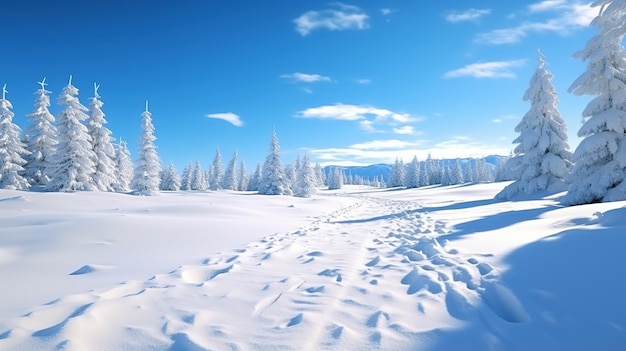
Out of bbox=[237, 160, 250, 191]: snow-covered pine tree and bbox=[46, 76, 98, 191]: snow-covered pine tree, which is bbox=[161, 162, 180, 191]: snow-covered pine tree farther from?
bbox=[46, 76, 98, 191]: snow-covered pine tree

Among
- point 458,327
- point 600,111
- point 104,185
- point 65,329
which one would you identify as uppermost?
point 600,111

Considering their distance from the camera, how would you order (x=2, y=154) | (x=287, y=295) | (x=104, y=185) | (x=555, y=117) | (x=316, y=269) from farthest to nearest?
(x=104, y=185), (x=2, y=154), (x=555, y=117), (x=316, y=269), (x=287, y=295)

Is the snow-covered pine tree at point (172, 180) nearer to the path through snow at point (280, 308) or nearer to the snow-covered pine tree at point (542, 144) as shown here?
the snow-covered pine tree at point (542, 144)

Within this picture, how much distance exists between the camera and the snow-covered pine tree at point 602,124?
43.8ft

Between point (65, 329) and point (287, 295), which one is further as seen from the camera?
point (287, 295)

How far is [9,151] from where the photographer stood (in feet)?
92.2

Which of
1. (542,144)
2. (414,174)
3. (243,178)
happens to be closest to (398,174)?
(414,174)

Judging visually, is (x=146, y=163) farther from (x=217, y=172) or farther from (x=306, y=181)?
(x=217, y=172)

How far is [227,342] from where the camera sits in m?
2.83

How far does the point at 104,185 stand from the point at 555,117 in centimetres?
3818

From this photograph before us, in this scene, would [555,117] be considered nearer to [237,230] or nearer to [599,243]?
[599,243]

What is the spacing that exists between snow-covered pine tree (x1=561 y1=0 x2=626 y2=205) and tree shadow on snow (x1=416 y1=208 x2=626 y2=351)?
36.3 feet

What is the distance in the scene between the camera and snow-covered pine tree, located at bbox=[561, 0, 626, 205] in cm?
1334

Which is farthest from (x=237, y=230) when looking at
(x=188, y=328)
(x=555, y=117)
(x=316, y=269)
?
(x=555, y=117)
